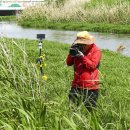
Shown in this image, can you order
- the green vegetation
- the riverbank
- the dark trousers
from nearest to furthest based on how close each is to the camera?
the dark trousers, the riverbank, the green vegetation

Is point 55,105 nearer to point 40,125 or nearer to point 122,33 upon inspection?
point 40,125

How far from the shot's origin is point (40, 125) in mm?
4609

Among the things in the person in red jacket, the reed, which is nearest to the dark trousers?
the person in red jacket

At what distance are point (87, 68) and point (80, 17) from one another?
2565cm

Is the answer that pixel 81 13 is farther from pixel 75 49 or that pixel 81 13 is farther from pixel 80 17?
pixel 75 49

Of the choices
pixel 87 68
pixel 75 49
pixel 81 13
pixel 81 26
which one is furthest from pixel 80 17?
pixel 75 49

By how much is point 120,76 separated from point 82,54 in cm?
427

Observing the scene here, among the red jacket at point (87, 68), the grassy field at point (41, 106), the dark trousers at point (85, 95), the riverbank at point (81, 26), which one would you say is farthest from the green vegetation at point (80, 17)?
the grassy field at point (41, 106)

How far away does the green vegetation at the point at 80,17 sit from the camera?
2762cm

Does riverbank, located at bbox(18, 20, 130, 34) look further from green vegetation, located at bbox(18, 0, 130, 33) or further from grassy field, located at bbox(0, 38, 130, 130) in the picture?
grassy field, located at bbox(0, 38, 130, 130)

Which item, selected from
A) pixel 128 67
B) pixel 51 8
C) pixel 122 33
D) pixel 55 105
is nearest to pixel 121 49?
pixel 128 67

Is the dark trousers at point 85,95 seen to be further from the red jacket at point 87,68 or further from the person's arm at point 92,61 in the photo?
the person's arm at point 92,61

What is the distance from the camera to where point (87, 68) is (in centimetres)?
618

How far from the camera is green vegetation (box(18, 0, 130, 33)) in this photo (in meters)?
27.6
